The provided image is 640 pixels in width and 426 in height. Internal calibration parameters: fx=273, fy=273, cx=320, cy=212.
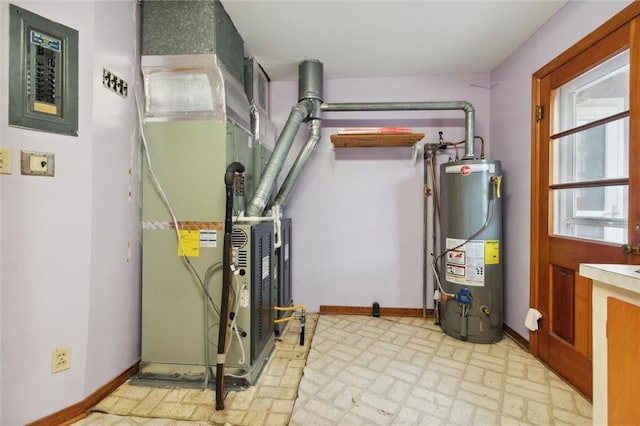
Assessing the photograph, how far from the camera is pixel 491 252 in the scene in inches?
89.0

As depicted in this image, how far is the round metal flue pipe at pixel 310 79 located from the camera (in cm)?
258

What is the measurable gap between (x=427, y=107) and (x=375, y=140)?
60 cm

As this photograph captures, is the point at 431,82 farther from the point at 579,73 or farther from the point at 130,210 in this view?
the point at 130,210

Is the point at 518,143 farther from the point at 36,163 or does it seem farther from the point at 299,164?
the point at 36,163

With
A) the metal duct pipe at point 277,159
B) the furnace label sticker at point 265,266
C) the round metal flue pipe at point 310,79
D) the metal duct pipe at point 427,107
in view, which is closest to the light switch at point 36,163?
the metal duct pipe at point 277,159

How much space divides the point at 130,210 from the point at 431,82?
2.98 meters

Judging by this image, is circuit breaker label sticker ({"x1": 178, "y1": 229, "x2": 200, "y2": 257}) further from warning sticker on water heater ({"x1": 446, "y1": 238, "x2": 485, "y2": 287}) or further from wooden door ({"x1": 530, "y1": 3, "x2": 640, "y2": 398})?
wooden door ({"x1": 530, "y1": 3, "x2": 640, "y2": 398})

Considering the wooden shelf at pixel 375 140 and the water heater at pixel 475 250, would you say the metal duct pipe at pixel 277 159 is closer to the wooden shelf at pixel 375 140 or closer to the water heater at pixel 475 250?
the wooden shelf at pixel 375 140

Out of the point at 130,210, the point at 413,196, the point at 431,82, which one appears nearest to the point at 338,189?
the point at 413,196

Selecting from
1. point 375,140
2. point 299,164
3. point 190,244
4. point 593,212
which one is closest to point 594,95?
point 593,212

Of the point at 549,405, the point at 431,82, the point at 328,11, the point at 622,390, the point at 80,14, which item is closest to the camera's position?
the point at 622,390

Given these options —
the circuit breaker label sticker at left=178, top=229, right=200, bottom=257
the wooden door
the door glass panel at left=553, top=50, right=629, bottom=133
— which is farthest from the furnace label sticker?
the door glass panel at left=553, top=50, right=629, bottom=133

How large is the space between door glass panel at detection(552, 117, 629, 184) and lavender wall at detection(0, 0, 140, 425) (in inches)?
116

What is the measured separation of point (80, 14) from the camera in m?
1.47
